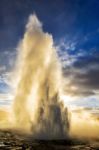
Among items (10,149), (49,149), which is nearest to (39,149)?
(49,149)

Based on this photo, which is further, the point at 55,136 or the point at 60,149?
the point at 55,136

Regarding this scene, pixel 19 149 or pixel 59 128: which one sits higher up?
pixel 59 128

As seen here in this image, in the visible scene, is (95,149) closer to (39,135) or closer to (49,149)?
(49,149)

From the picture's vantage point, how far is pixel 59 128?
19975 cm

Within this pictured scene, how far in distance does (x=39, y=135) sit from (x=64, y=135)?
19946mm

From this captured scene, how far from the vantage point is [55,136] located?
18688 centimetres

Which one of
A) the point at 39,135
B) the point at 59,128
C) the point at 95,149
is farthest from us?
the point at 59,128

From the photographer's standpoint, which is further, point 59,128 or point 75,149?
point 59,128

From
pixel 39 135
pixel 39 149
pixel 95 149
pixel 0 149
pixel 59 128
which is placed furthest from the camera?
pixel 59 128

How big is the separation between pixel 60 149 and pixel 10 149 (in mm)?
21382

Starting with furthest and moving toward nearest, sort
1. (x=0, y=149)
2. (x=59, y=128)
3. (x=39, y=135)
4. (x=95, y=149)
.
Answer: (x=59, y=128) < (x=39, y=135) < (x=95, y=149) < (x=0, y=149)

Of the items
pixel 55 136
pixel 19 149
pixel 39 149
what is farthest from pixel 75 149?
pixel 55 136

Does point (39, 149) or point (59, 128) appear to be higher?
point (59, 128)

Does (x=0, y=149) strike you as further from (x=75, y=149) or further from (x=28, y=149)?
(x=75, y=149)
